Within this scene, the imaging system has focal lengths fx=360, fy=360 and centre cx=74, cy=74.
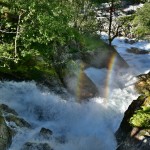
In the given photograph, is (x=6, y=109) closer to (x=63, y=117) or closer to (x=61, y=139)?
(x=61, y=139)

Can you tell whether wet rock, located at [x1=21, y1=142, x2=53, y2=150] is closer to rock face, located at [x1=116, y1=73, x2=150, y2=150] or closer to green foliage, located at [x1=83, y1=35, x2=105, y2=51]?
rock face, located at [x1=116, y1=73, x2=150, y2=150]

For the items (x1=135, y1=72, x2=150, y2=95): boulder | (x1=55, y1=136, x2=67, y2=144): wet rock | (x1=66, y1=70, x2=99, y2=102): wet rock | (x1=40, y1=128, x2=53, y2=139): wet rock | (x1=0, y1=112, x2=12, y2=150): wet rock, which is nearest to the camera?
(x1=0, y1=112, x2=12, y2=150): wet rock

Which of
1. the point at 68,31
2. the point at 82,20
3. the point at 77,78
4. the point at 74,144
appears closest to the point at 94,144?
the point at 74,144

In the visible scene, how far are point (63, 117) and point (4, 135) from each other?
716 centimetres

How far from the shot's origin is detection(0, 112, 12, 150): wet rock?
1767cm

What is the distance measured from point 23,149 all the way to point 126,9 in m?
86.4

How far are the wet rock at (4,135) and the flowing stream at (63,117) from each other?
60 cm

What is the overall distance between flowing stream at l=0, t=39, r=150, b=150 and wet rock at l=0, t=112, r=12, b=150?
603 millimetres

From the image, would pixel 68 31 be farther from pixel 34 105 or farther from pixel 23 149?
pixel 23 149

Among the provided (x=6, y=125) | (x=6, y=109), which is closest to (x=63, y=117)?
(x=6, y=109)

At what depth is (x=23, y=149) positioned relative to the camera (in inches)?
743

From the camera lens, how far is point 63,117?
80.7 feet

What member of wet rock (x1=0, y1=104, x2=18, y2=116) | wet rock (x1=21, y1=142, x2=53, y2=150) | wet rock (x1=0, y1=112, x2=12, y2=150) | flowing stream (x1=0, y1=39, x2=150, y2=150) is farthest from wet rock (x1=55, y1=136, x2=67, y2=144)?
wet rock (x1=0, y1=112, x2=12, y2=150)

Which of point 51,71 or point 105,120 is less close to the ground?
point 51,71
